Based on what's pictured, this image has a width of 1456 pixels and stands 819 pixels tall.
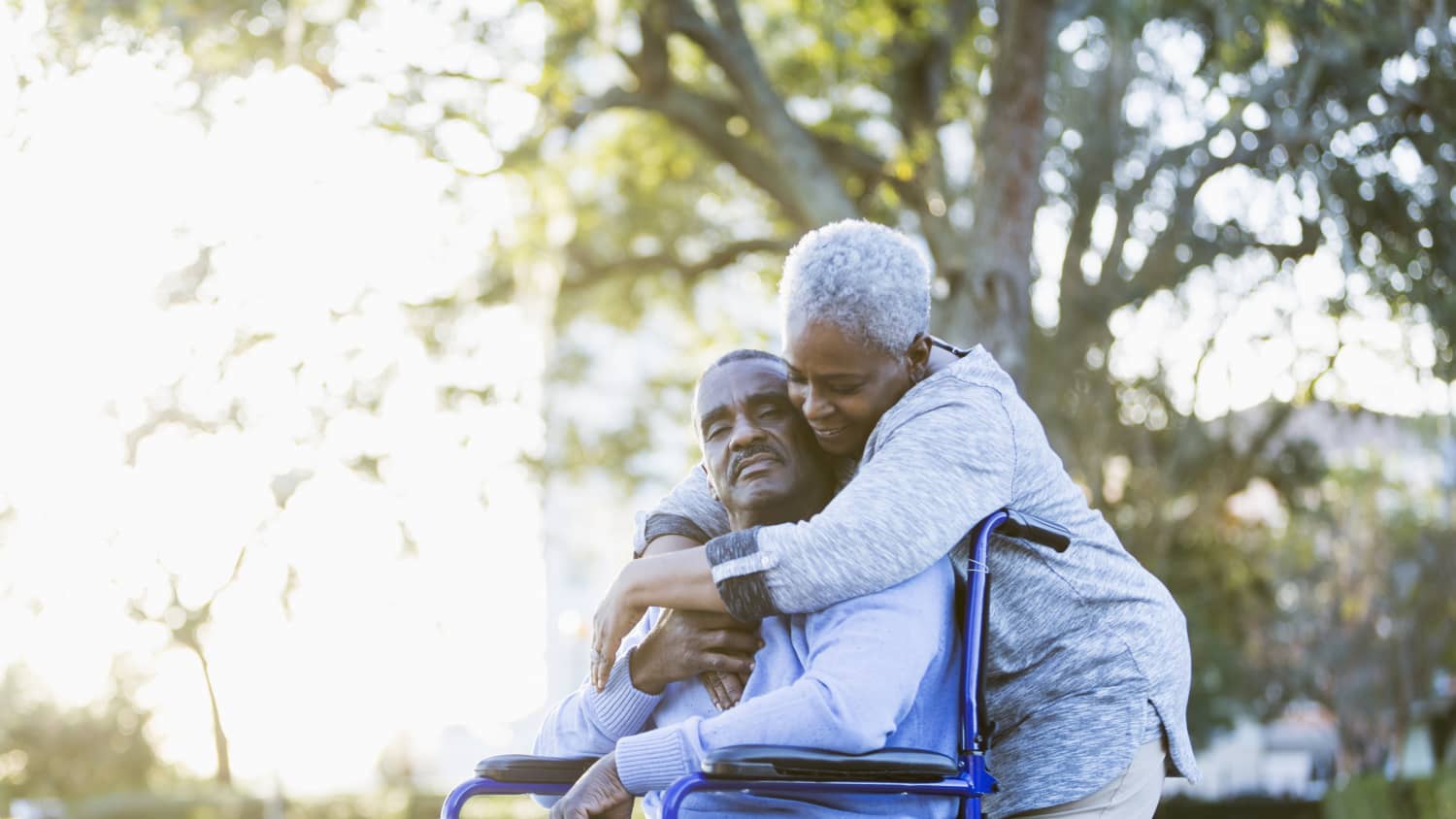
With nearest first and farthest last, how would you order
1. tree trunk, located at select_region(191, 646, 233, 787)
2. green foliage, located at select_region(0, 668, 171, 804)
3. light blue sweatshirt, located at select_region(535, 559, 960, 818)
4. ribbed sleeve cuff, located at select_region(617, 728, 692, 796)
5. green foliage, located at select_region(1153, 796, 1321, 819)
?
light blue sweatshirt, located at select_region(535, 559, 960, 818) < ribbed sleeve cuff, located at select_region(617, 728, 692, 796) < tree trunk, located at select_region(191, 646, 233, 787) < green foliage, located at select_region(1153, 796, 1321, 819) < green foliage, located at select_region(0, 668, 171, 804)

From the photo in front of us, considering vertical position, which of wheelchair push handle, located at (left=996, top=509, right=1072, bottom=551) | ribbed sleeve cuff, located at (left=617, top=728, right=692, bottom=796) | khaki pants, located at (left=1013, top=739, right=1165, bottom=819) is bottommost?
khaki pants, located at (left=1013, top=739, right=1165, bottom=819)

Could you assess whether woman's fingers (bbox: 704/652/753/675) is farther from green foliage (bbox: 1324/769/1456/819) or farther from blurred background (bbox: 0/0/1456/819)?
green foliage (bbox: 1324/769/1456/819)

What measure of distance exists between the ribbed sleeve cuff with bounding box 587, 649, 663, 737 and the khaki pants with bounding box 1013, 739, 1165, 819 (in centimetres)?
66

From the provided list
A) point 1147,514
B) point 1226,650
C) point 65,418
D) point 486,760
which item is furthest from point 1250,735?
point 486,760

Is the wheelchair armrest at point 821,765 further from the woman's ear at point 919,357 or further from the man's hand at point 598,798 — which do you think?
the woman's ear at point 919,357

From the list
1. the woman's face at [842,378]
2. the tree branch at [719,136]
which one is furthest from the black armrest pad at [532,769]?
the tree branch at [719,136]

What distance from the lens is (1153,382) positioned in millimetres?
12539

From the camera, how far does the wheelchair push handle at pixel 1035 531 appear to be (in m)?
2.35

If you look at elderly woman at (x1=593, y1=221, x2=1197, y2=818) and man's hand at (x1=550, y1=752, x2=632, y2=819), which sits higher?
elderly woman at (x1=593, y1=221, x2=1197, y2=818)

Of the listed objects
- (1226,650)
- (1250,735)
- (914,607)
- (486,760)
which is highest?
(914,607)

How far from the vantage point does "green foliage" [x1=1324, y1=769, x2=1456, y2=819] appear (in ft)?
39.5

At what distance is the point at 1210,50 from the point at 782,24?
4.34 metres

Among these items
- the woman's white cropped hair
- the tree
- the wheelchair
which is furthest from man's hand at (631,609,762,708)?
the tree

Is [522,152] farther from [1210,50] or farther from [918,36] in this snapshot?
[1210,50]
